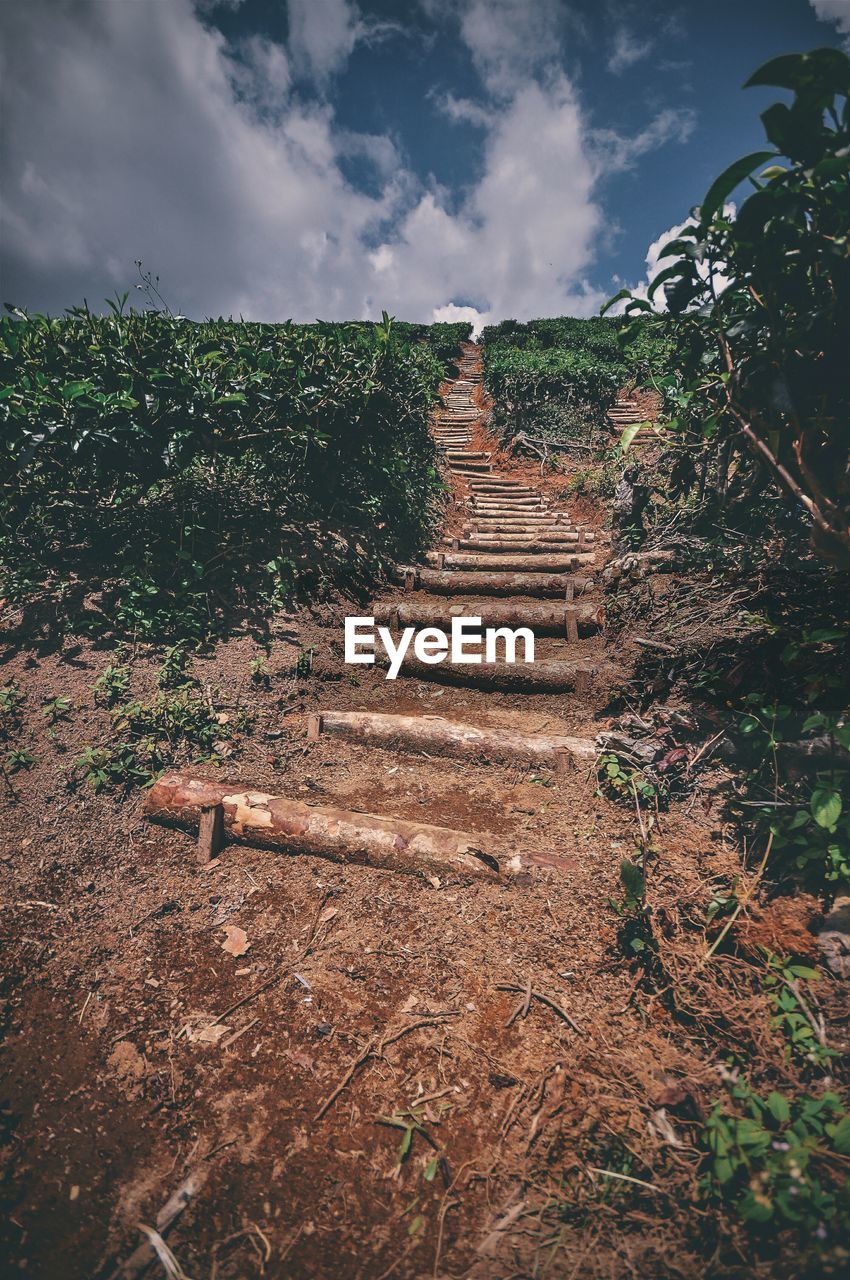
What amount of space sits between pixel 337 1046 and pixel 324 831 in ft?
3.72

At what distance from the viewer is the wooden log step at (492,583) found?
6484mm

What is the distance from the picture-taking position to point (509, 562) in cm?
759

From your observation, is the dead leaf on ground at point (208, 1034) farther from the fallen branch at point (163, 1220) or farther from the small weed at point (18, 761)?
the small weed at point (18, 761)

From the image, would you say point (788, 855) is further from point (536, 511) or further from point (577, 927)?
point (536, 511)

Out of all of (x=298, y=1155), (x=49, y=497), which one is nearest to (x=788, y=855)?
(x=298, y=1155)

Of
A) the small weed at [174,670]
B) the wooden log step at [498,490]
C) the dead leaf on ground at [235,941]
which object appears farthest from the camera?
the wooden log step at [498,490]

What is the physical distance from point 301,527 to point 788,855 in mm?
5959

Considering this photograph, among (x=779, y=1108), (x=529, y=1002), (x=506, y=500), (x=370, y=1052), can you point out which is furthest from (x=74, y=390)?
(x=506, y=500)

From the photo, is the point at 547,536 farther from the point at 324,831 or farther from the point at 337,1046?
the point at 337,1046

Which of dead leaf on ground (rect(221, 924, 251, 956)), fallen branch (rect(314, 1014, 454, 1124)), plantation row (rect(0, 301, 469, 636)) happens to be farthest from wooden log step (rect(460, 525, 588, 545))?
fallen branch (rect(314, 1014, 454, 1124))

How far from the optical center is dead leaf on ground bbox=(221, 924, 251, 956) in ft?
9.05

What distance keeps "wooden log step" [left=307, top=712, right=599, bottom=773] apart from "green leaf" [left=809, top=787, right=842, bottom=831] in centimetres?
155

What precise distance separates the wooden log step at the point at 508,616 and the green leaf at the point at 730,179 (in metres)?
3.56

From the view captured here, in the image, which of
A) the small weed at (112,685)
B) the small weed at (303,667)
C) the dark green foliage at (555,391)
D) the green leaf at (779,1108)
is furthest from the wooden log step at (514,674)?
the dark green foliage at (555,391)
